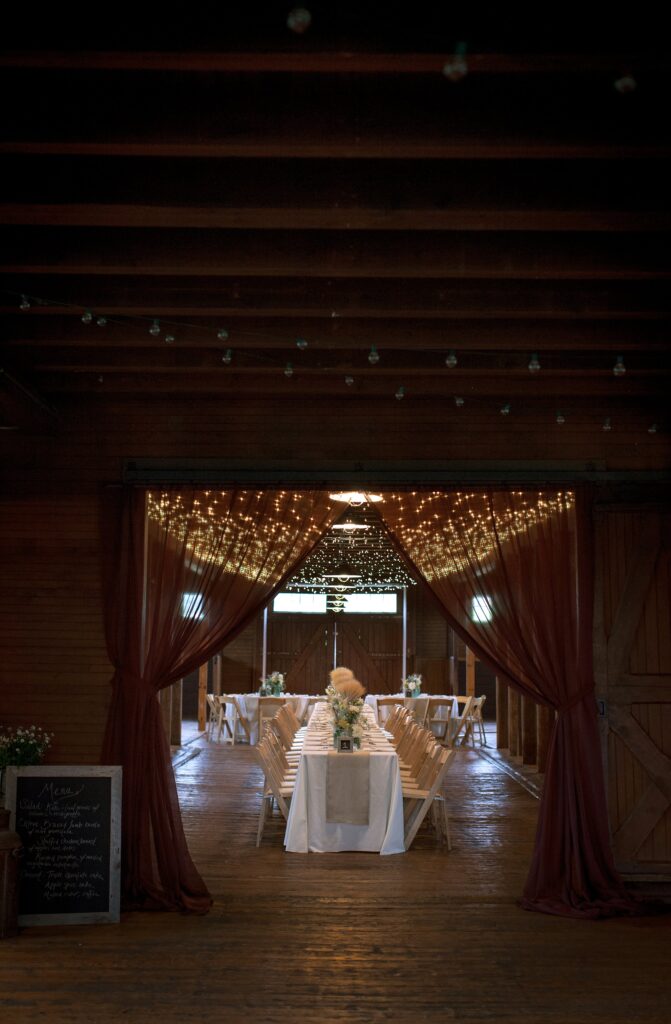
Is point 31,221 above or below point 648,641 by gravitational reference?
above

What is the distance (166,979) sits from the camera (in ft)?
15.6

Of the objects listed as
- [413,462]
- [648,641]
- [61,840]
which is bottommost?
[61,840]

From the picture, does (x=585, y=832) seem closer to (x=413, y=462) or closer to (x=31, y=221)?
(x=413, y=462)

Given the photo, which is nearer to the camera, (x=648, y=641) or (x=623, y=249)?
(x=623, y=249)

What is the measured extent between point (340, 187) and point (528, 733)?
10.6 metres

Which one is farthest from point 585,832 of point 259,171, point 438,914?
point 259,171

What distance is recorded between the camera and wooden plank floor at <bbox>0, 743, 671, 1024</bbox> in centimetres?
442

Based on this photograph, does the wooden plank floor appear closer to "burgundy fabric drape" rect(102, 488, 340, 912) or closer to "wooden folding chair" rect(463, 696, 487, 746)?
"burgundy fabric drape" rect(102, 488, 340, 912)

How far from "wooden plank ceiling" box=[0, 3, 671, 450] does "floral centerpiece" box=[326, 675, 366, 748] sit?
343 centimetres

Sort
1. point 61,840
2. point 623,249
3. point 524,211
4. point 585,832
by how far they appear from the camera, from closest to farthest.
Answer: point 524,211 < point 623,249 < point 61,840 < point 585,832

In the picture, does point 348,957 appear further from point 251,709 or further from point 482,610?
point 251,709

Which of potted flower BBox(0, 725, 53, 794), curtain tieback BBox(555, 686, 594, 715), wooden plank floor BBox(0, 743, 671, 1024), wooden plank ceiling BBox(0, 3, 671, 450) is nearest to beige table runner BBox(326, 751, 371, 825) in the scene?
wooden plank floor BBox(0, 743, 671, 1024)

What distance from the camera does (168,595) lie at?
660 centimetres

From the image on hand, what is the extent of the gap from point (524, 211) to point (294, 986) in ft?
12.4
